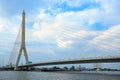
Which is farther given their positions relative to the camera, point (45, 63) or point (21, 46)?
point (45, 63)

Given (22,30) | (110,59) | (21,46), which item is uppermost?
(22,30)

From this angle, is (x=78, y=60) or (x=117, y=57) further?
(x=78, y=60)

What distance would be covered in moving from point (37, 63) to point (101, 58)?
3973 cm

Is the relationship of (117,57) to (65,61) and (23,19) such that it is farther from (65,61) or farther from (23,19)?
(23,19)

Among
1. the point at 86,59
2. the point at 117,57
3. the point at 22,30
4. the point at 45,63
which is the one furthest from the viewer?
the point at 45,63

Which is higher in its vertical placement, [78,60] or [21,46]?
[21,46]

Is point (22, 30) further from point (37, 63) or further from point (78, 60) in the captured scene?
point (78, 60)

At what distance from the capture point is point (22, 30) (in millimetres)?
91688

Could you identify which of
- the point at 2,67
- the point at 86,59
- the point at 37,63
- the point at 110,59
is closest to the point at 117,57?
the point at 110,59

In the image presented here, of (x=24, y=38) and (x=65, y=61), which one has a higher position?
(x=24, y=38)

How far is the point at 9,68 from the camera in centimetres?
11456

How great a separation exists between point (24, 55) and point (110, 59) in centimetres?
3400

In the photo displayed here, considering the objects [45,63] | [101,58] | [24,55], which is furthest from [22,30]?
[101,58]

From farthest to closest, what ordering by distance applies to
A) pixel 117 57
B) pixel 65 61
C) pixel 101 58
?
pixel 65 61 → pixel 101 58 → pixel 117 57
